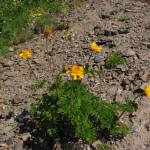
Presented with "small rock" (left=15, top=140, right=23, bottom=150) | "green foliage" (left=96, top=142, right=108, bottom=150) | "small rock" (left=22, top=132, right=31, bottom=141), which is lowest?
"small rock" (left=15, top=140, right=23, bottom=150)

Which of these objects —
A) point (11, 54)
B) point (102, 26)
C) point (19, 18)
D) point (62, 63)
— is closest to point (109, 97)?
point (62, 63)

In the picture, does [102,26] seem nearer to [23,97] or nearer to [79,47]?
[79,47]

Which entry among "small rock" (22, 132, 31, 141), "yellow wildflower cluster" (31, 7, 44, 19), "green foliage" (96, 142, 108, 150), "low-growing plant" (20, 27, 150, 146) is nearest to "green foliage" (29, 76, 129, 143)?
"low-growing plant" (20, 27, 150, 146)

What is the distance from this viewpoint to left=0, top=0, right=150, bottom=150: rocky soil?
8.22 ft

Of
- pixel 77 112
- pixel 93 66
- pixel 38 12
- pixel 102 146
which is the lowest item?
pixel 102 146

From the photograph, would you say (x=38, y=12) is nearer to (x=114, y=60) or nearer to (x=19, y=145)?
(x=114, y=60)

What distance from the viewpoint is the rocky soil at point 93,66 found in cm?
251

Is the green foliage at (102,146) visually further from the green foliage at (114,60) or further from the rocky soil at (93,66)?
the green foliage at (114,60)

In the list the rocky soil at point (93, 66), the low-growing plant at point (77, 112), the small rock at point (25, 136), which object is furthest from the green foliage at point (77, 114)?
the small rock at point (25, 136)

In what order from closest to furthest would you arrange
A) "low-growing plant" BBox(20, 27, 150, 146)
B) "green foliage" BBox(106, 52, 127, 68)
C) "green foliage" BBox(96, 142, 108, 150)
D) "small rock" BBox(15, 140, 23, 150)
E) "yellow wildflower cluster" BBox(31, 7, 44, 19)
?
"low-growing plant" BBox(20, 27, 150, 146) < "green foliage" BBox(96, 142, 108, 150) < "small rock" BBox(15, 140, 23, 150) < "green foliage" BBox(106, 52, 127, 68) < "yellow wildflower cluster" BBox(31, 7, 44, 19)

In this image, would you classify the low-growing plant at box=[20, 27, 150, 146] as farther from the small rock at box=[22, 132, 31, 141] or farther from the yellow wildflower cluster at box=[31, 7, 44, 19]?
the yellow wildflower cluster at box=[31, 7, 44, 19]

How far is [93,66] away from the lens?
3723 millimetres

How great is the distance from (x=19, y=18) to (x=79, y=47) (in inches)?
133

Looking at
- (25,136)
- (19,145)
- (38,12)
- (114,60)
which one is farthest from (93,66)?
(38,12)
